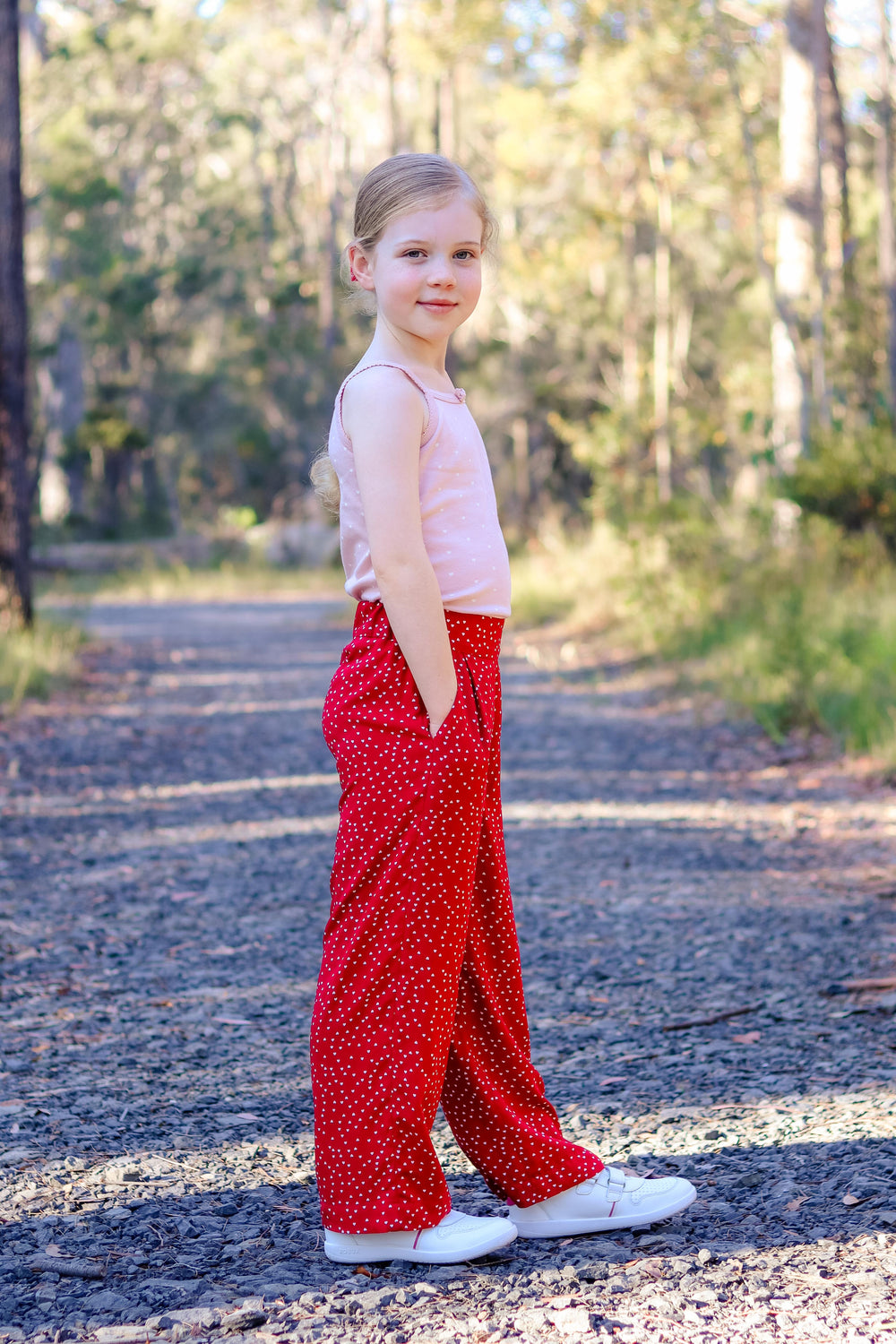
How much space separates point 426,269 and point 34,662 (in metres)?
8.23

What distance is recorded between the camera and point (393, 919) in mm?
2209

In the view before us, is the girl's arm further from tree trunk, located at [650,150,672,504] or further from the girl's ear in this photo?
tree trunk, located at [650,150,672,504]

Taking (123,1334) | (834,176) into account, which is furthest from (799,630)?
(834,176)

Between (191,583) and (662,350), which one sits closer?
(662,350)

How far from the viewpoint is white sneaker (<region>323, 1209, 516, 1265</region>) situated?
2.24 metres

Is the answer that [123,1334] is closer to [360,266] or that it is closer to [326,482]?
[326,482]

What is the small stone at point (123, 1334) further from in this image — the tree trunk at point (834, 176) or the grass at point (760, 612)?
the tree trunk at point (834, 176)

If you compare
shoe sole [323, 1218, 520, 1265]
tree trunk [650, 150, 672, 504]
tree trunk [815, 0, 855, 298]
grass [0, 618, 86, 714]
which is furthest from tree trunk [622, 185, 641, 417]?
shoe sole [323, 1218, 520, 1265]


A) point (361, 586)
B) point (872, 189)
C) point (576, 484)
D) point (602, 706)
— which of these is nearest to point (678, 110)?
point (872, 189)

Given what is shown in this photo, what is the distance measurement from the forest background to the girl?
317 millimetres

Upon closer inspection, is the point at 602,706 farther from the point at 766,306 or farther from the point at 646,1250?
the point at 766,306

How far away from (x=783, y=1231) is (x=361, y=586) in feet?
4.00

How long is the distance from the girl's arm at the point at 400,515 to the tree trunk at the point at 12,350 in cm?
924

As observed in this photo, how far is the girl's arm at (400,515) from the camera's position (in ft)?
7.00
